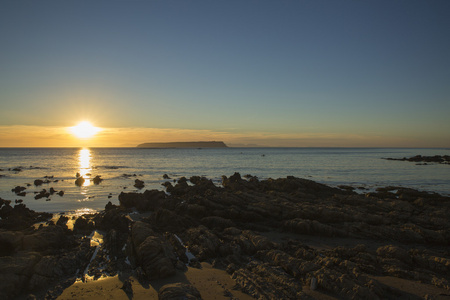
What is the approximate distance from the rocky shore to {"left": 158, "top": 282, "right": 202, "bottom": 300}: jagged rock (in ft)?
0.12

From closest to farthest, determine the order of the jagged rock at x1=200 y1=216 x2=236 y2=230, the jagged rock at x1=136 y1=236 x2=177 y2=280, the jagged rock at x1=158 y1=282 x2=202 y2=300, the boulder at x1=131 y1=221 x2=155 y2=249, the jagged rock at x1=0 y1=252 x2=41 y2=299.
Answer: the jagged rock at x1=158 y1=282 x2=202 y2=300 < the jagged rock at x1=0 y1=252 x2=41 y2=299 < the jagged rock at x1=136 y1=236 x2=177 y2=280 < the boulder at x1=131 y1=221 x2=155 y2=249 < the jagged rock at x1=200 y1=216 x2=236 y2=230

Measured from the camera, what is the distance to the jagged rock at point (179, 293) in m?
9.05

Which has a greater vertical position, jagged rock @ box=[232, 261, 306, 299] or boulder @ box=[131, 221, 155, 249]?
boulder @ box=[131, 221, 155, 249]

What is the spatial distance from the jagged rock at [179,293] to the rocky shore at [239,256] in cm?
4

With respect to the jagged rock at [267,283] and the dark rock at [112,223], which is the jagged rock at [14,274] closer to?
the dark rock at [112,223]

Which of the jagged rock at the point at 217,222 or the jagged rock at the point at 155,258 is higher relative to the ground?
the jagged rock at the point at 155,258

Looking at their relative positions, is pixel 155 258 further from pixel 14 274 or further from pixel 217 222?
pixel 217 222

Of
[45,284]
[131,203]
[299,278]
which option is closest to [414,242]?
[299,278]

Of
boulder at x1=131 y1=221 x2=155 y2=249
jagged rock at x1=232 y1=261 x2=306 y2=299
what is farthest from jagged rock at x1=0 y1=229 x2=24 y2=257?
jagged rock at x1=232 y1=261 x2=306 y2=299

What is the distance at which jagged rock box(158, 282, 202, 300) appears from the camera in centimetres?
905

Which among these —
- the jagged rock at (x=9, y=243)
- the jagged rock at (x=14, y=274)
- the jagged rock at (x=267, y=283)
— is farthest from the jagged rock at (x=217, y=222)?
the jagged rock at (x=9, y=243)

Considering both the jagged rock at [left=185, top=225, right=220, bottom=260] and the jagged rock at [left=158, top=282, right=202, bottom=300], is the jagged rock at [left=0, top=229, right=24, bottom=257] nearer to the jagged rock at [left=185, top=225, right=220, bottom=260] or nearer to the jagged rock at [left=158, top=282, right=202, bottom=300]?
the jagged rock at [left=185, top=225, right=220, bottom=260]

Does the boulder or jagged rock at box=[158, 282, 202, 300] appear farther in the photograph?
the boulder

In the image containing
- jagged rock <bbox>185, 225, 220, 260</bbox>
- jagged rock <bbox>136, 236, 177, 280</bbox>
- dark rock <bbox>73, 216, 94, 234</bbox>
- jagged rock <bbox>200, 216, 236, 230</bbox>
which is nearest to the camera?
jagged rock <bbox>136, 236, 177, 280</bbox>
